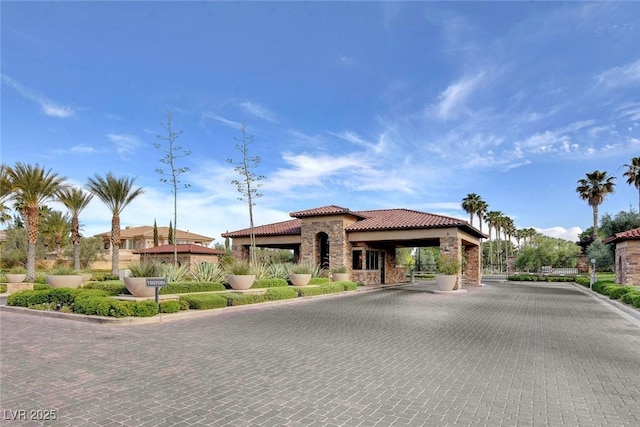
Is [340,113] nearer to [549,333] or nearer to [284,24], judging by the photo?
[284,24]

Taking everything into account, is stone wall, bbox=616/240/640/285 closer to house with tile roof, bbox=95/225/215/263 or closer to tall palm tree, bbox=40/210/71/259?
house with tile roof, bbox=95/225/215/263

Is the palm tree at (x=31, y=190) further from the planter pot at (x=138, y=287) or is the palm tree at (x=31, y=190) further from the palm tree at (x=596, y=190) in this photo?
the palm tree at (x=596, y=190)

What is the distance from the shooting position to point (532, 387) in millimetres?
5621

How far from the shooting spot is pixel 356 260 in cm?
2886

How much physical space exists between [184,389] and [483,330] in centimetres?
796

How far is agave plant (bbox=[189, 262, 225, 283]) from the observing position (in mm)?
17000

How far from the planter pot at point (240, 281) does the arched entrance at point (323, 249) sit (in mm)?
11671

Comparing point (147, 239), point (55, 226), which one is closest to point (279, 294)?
point (55, 226)

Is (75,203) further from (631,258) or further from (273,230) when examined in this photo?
(631,258)

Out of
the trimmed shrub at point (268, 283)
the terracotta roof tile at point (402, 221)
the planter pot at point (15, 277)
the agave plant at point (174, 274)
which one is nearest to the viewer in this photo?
the agave plant at point (174, 274)

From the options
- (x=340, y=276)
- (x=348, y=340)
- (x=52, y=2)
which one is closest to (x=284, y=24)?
(x=52, y=2)

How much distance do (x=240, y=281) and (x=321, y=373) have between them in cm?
1071

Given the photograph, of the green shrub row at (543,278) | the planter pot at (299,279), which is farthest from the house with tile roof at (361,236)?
the green shrub row at (543,278)

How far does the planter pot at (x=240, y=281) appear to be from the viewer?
53.5 ft
